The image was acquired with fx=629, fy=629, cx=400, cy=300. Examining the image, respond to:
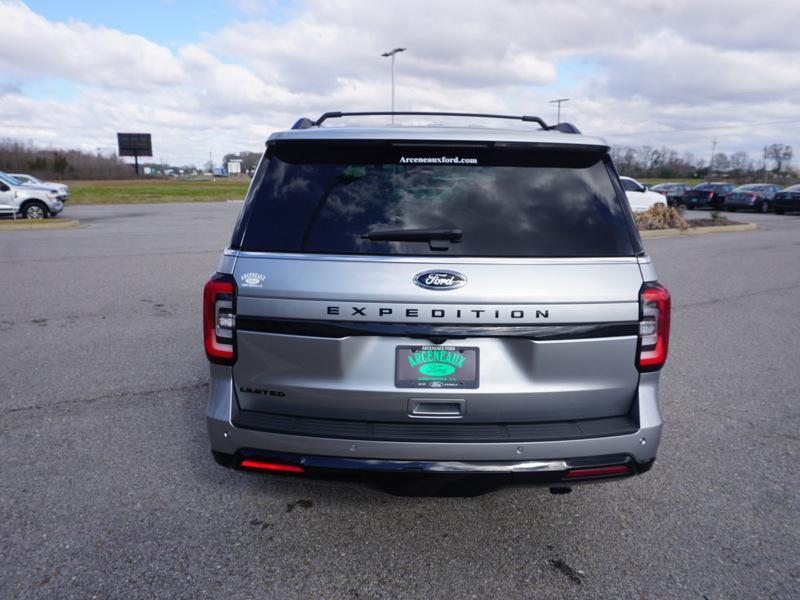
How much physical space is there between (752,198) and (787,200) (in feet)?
5.91

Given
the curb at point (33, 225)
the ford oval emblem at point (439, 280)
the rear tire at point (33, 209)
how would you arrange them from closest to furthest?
the ford oval emblem at point (439, 280), the curb at point (33, 225), the rear tire at point (33, 209)

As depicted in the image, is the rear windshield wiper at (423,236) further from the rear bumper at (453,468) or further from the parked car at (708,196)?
the parked car at (708,196)

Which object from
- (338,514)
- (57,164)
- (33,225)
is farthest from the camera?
(57,164)

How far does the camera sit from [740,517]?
3410 millimetres

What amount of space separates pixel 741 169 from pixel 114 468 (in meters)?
103

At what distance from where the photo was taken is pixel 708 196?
119 feet

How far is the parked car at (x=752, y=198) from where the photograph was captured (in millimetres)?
34531

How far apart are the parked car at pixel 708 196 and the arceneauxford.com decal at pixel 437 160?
1493 inches

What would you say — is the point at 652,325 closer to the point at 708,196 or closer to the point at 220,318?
the point at 220,318

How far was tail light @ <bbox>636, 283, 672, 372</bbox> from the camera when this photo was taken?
2766 millimetres

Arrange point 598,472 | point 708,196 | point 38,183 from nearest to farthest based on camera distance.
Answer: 1. point 598,472
2. point 38,183
3. point 708,196

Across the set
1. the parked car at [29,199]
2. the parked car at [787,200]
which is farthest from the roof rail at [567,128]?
the parked car at [787,200]

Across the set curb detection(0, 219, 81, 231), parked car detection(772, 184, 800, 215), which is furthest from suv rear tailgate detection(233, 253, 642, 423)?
parked car detection(772, 184, 800, 215)

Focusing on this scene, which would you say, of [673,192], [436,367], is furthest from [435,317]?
[673,192]
